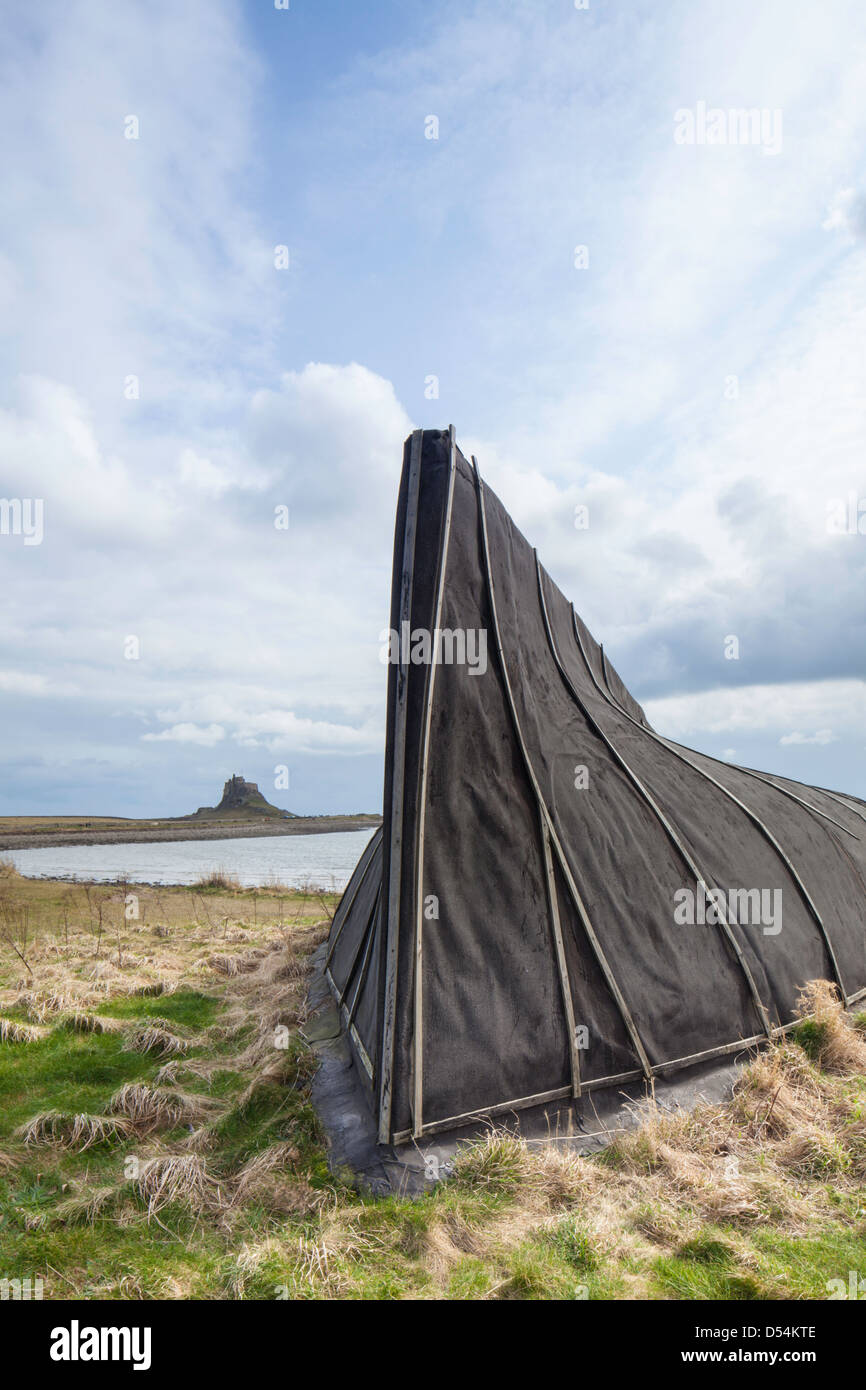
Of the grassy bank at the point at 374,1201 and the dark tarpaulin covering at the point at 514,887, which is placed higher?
the dark tarpaulin covering at the point at 514,887

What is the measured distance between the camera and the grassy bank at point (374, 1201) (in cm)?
422

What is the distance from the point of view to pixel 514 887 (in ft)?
21.5

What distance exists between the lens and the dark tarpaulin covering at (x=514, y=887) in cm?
598

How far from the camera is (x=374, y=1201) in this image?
4.99 meters

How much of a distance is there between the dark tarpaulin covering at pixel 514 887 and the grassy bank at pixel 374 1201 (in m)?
0.60

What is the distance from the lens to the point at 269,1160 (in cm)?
556

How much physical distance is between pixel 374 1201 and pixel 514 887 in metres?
2.63

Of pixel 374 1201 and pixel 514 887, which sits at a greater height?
pixel 514 887

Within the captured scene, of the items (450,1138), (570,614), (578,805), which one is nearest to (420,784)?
(578,805)

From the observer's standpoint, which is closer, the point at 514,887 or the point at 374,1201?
the point at 374,1201

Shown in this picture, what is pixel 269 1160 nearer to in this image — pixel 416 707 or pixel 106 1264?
pixel 106 1264

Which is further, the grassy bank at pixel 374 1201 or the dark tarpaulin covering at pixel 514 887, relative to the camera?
the dark tarpaulin covering at pixel 514 887
